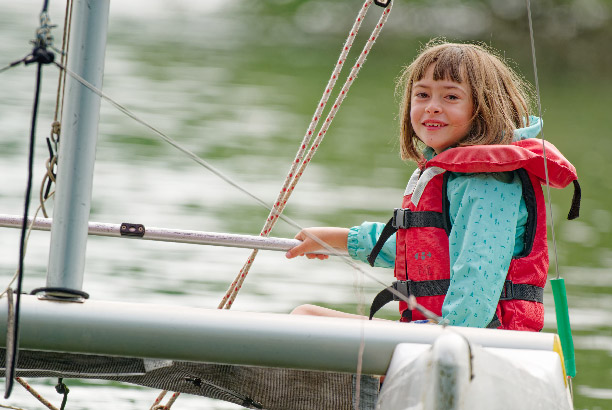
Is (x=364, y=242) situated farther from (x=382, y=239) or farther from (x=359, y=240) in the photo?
(x=382, y=239)

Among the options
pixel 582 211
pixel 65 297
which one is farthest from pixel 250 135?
pixel 65 297

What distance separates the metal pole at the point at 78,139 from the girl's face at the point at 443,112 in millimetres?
760

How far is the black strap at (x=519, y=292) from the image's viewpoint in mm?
2170

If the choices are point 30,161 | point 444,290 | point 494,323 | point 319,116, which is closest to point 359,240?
point 319,116

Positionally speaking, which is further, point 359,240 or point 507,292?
point 359,240

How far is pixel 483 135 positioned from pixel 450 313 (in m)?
0.49

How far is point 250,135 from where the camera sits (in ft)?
29.4

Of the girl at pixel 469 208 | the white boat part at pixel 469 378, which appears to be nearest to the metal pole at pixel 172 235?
the girl at pixel 469 208

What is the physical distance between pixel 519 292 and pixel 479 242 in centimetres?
17

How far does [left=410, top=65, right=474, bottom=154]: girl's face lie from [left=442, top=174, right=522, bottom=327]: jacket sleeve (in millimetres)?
165

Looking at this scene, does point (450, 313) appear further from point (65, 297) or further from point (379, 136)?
point (379, 136)

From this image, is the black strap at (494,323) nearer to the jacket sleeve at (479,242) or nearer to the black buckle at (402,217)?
the jacket sleeve at (479,242)

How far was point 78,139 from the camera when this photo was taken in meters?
1.87

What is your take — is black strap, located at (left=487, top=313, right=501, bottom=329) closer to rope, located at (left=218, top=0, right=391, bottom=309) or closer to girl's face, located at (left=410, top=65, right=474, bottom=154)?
girl's face, located at (left=410, top=65, right=474, bottom=154)
